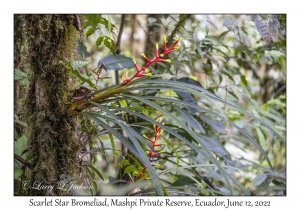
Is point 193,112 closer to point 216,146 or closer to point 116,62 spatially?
point 216,146

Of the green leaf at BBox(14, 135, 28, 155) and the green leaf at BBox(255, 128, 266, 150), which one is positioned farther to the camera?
the green leaf at BBox(255, 128, 266, 150)

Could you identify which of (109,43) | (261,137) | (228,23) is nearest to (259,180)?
(261,137)

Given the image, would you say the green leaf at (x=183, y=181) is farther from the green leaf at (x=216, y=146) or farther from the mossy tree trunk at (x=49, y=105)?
the mossy tree trunk at (x=49, y=105)

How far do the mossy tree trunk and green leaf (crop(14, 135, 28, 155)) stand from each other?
3 cm

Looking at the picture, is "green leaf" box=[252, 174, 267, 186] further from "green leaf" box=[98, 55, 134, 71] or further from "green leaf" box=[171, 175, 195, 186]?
"green leaf" box=[98, 55, 134, 71]

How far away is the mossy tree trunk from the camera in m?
0.71

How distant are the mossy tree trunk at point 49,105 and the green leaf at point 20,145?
0.03 meters

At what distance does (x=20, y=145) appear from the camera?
2.53ft

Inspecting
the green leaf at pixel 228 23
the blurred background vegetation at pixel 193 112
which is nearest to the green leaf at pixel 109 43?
the blurred background vegetation at pixel 193 112

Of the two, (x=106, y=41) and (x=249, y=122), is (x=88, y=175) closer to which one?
(x=106, y=41)

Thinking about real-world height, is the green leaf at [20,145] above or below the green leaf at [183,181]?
above

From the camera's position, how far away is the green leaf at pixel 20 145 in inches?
30.2

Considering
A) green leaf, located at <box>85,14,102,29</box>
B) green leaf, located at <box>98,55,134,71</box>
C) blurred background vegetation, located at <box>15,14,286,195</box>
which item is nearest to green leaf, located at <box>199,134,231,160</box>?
blurred background vegetation, located at <box>15,14,286,195</box>

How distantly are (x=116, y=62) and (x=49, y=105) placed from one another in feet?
1.11
